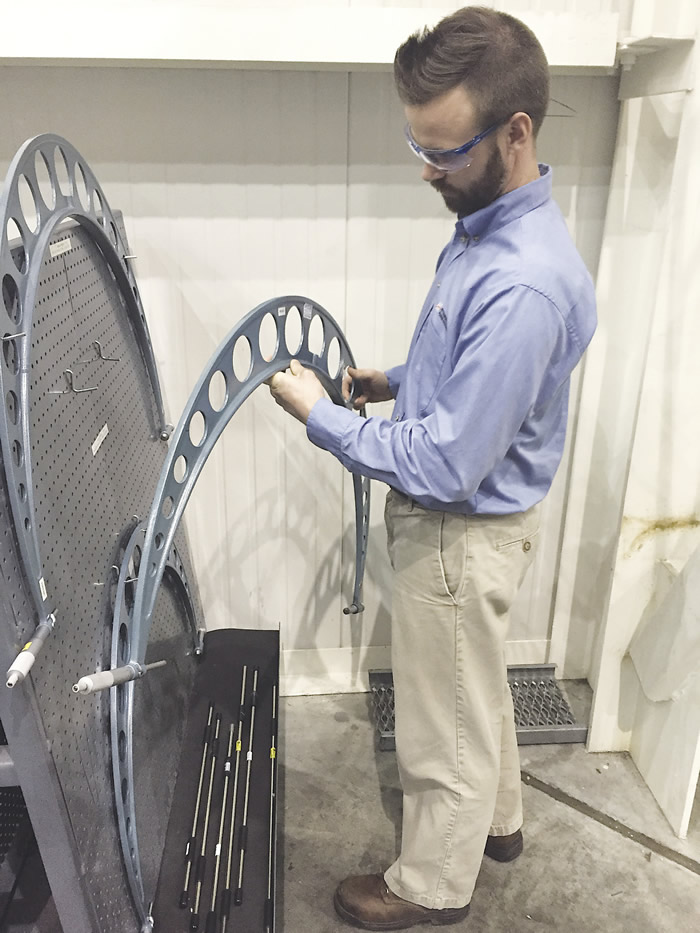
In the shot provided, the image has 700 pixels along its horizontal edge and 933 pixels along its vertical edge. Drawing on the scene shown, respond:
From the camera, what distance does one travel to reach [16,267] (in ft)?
3.26

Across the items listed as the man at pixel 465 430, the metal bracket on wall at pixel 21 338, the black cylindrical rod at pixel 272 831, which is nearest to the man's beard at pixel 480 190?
the man at pixel 465 430

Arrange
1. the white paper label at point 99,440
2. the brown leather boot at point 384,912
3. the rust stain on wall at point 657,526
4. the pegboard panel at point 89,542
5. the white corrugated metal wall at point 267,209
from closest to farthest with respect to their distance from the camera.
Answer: the pegboard panel at point 89,542
the white paper label at point 99,440
the brown leather boot at point 384,912
the white corrugated metal wall at point 267,209
the rust stain on wall at point 657,526

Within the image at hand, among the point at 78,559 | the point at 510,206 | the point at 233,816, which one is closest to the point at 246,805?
the point at 233,816

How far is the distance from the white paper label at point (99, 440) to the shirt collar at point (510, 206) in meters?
0.76

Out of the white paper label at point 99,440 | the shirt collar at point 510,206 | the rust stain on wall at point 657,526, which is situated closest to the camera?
the shirt collar at point 510,206

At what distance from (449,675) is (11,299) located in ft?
3.29

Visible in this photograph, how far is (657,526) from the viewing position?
1861 millimetres

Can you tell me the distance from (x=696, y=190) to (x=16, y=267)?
1.39m

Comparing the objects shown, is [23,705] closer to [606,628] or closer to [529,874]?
[529,874]

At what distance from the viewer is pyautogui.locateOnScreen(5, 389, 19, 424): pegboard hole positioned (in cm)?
93

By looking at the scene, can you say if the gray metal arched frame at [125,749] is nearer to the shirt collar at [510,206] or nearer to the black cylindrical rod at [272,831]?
the black cylindrical rod at [272,831]

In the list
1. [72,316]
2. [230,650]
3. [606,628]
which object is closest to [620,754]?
[606,628]

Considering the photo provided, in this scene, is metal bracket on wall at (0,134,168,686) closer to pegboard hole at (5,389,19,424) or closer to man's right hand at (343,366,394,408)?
pegboard hole at (5,389,19,424)

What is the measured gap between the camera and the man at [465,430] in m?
1.09
